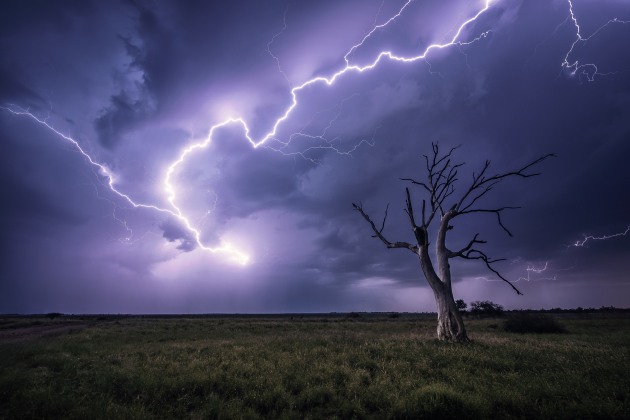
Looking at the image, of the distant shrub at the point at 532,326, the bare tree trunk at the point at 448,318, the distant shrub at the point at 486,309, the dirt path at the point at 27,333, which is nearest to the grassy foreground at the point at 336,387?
the bare tree trunk at the point at 448,318

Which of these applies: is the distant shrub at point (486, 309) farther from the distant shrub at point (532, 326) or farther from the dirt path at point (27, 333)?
the dirt path at point (27, 333)

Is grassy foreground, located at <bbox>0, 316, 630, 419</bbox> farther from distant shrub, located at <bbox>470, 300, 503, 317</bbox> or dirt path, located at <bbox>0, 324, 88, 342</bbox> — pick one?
distant shrub, located at <bbox>470, 300, 503, 317</bbox>

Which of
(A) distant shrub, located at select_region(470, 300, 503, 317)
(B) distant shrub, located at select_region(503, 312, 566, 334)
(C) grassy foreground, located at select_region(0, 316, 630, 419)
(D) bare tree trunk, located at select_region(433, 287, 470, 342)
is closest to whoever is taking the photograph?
(C) grassy foreground, located at select_region(0, 316, 630, 419)

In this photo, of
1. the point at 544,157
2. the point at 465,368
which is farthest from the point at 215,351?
the point at 544,157

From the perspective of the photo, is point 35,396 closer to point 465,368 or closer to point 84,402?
point 84,402

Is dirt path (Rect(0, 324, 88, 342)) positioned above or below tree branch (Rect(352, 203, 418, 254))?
below

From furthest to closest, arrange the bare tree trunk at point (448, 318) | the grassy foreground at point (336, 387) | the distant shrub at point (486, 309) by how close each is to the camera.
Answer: the distant shrub at point (486, 309) → the bare tree trunk at point (448, 318) → the grassy foreground at point (336, 387)

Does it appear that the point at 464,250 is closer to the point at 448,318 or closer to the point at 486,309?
the point at 448,318

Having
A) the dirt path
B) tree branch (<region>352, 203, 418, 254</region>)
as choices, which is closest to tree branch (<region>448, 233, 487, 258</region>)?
tree branch (<region>352, 203, 418, 254</region>)

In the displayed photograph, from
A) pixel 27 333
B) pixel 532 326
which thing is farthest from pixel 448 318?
pixel 27 333

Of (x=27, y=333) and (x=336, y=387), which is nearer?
(x=336, y=387)

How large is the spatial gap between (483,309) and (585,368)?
173 ft

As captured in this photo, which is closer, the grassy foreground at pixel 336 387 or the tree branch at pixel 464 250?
the grassy foreground at pixel 336 387

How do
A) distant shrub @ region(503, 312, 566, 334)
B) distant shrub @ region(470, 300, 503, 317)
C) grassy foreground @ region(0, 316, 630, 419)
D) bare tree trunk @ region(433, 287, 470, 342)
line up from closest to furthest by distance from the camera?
grassy foreground @ region(0, 316, 630, 419), bare tree trunk @ region(433, 287, 470, 342), distant shrub @ region(503, 312, 566, 334), distant shrub @ region(470, 300, 503, 317)
